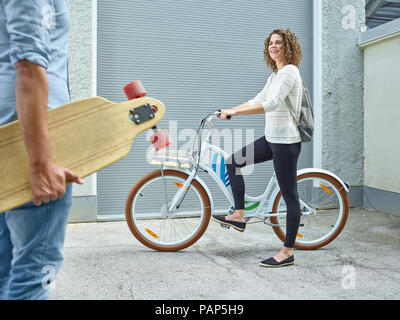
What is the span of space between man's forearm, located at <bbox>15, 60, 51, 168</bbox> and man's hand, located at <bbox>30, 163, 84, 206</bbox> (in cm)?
4

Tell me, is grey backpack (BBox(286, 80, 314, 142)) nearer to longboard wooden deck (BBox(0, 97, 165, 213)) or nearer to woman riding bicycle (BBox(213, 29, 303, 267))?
woman riding bicycle (BBox(213, 29, 303, 267))

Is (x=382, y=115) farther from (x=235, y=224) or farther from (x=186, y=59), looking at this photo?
(x=235, y=224)

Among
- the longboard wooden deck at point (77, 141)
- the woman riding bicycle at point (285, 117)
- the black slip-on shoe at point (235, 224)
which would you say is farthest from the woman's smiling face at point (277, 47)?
the longboard wooden deck at point (77, 141)

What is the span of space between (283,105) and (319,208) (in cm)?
112

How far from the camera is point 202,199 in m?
3.84

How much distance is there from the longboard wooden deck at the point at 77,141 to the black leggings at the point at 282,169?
205 cm

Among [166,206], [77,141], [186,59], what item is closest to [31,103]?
[77,141]

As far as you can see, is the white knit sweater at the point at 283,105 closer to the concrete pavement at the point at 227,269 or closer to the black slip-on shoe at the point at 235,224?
the black slip-on shoe at the point at 235,224

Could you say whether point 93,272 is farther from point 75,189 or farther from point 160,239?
point 75,189

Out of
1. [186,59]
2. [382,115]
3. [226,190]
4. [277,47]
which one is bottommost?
[226,190]

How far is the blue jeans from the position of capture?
1.33 metres

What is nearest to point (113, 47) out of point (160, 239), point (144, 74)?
point (144, 74)

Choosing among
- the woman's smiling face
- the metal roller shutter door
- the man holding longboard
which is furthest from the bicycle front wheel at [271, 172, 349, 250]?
the man holding longboard

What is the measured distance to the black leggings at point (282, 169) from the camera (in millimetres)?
3396
